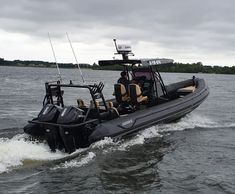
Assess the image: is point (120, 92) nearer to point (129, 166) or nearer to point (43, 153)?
point (129, 166)

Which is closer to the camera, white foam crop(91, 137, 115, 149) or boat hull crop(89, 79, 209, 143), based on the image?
white foam crop(91, 137, 115, 149)

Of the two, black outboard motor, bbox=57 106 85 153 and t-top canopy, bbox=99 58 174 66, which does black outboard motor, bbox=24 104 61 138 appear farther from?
t-top canopy, bbox=99 58 174 66

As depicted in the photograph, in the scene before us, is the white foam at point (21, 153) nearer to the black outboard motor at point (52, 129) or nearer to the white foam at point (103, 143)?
the black outboard motor at point (52, 129)

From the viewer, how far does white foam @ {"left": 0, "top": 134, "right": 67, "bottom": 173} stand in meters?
7.63

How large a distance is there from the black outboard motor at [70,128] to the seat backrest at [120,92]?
2.37 metres

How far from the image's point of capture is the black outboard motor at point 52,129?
827 centimetres

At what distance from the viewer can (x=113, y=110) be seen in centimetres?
952

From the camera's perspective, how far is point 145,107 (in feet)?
36.3

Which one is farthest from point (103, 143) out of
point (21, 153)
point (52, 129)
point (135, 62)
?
point (135, 62)

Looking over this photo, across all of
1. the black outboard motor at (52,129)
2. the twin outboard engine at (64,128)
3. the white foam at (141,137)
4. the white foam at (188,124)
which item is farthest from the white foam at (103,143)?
the white foam at (188,124)

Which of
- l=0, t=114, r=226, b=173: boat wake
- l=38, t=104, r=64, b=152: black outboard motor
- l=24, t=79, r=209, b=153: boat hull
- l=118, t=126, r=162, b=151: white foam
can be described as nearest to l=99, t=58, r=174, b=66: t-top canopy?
l=24, t=79, r=209, b=153: boat hull

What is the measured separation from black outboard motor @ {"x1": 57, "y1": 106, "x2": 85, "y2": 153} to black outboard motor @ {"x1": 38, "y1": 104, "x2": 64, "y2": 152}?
0.17 metres

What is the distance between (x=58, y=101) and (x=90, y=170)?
7.41 feet

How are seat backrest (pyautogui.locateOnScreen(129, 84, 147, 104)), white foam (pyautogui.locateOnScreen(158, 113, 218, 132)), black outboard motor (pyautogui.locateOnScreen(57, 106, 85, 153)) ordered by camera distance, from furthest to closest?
white foam (pyautogui.locateOnScreen(158, 113, 218, 132)) < seat backrest (pyautogui.locateOnScreen(129, 84, 147, 104)) < black outboard motor (pyautogui.locateOnScreen(57, 106, 85, 153))
